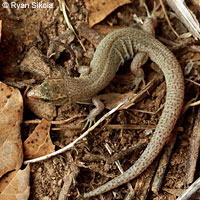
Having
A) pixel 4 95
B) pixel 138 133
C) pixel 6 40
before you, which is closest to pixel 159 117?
pixel 138 133

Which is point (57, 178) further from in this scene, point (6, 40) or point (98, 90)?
point (6, 40)

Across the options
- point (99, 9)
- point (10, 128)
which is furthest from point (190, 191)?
point (99, 9)

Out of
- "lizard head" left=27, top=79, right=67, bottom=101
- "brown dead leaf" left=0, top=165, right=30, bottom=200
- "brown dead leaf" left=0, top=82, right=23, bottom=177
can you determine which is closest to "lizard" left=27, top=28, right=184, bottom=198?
"lizard head" left=27, top=79, right=67, bottom=101

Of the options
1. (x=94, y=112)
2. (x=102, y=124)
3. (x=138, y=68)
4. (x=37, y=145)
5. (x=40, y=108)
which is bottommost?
(x=37, y=145)

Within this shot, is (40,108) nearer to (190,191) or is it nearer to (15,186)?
(15,186)

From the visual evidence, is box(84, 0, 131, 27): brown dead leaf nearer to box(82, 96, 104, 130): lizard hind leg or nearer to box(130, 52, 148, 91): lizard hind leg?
box(130, 52, 148, 91): lizard hind leg

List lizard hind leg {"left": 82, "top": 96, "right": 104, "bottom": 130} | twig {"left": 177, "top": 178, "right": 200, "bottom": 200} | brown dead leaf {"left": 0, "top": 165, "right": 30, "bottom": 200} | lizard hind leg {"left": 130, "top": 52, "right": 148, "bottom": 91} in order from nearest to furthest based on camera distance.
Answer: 1. twig {"left": 177, "top": 178, "right": 200, "bottom": 200}
2. brown dead leaf {"left": 0, "top": 165, "right": 30, "bottom": 200}
3. lizard hind leg {"left": 82, "top": 96, "right": 104, "bottom": 130}
4. lizard hind leg {"left": 130, "top": 52, "right": 148, "bottom": 91}

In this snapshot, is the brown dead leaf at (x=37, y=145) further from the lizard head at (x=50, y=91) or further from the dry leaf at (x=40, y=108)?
the lizard head at (x=50, y=91)
